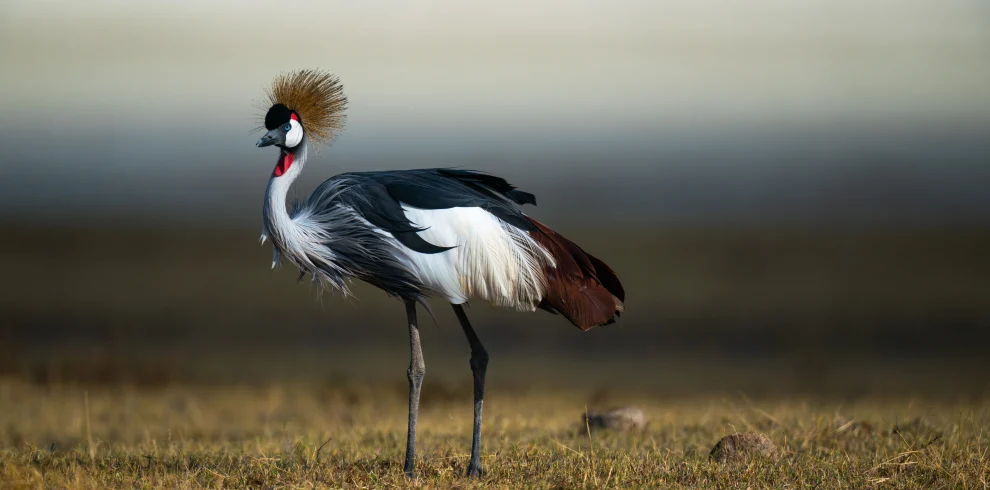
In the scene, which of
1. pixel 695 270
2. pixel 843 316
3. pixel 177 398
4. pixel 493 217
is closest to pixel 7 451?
pixel 493 217

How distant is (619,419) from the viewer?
786cm

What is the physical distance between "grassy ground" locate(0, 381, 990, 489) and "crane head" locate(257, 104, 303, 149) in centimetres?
175

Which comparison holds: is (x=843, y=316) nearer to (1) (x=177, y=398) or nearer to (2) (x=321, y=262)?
(1) (x=177, y=398)

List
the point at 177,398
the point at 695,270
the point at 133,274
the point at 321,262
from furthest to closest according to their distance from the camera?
1. the point at 695,270
2. the point at 133,274
3. the point at 177,398
4. the point at 321,262

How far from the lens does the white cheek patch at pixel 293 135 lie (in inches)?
251

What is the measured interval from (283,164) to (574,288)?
5.68 feet

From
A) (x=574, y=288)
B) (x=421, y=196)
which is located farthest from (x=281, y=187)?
(x=574, y=288)

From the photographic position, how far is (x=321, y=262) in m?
6.27

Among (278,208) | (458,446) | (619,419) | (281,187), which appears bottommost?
(458,446)

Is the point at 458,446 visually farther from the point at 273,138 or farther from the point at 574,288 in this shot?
the point at 273,138

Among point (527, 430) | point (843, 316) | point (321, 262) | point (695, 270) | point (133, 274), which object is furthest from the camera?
point (695, 270)

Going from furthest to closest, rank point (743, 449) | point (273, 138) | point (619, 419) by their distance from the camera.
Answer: point (619, 419)
point (743, 449)
point (273, 138)

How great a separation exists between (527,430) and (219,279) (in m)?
25.1

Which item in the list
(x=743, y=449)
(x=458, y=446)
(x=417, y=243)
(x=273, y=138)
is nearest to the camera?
(x=417, y=243)
